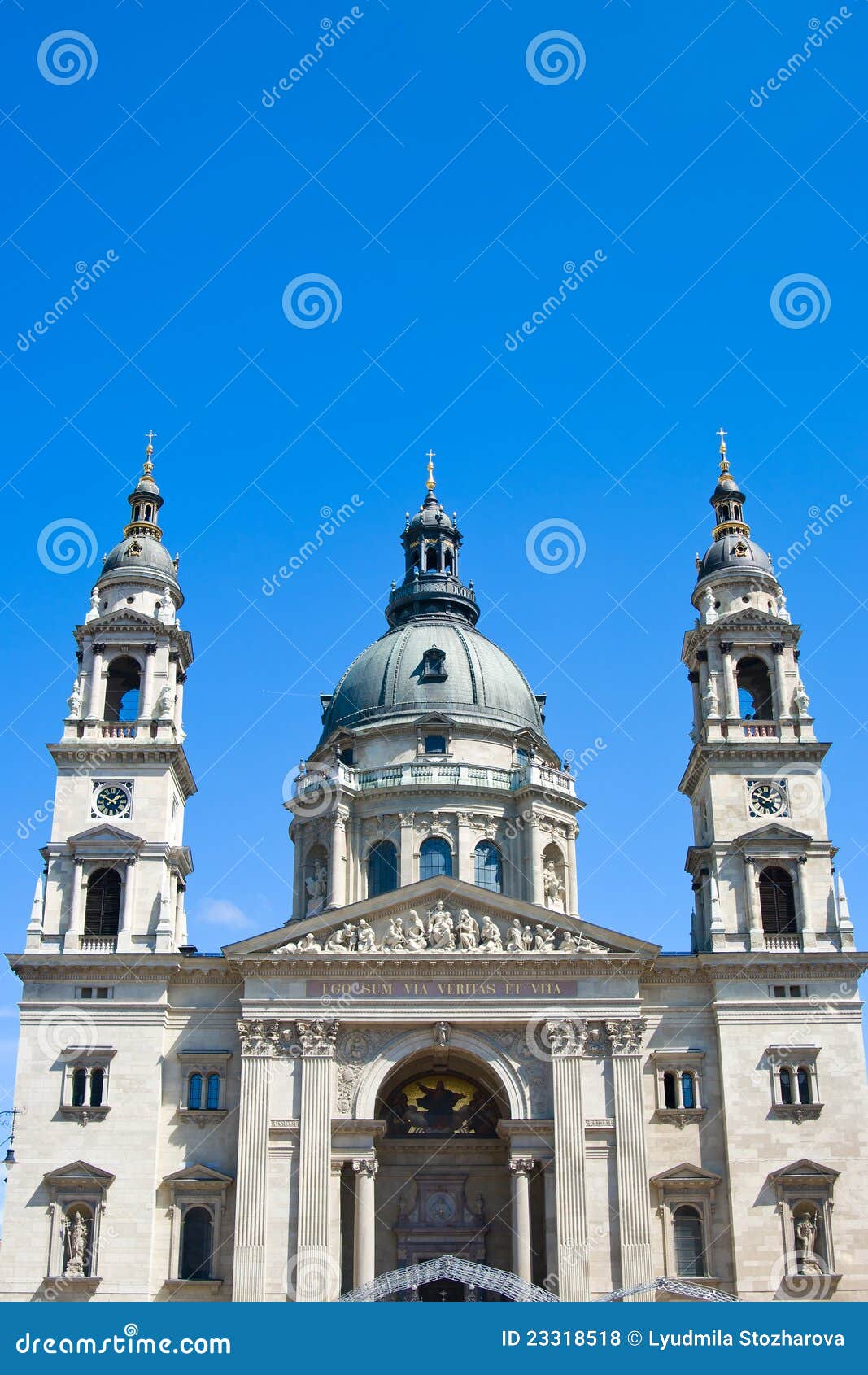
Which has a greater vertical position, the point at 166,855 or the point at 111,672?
the point at 111,672

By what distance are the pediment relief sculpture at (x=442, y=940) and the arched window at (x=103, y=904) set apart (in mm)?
6307

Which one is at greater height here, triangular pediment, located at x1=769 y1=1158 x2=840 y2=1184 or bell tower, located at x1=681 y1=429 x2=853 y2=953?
bell tower, located at x1=681 y1=429 x2=853 y2=953

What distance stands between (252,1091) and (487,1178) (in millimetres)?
9616

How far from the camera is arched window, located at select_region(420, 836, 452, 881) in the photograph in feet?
196

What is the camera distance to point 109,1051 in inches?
1967

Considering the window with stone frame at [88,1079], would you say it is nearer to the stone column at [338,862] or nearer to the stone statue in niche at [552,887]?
the stone column at [338,862]

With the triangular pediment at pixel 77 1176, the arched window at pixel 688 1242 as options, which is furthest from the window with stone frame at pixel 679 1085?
the triangular pediment at pixel 77 1176

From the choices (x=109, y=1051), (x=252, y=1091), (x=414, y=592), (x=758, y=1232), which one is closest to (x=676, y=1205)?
(x=758, y=1232)

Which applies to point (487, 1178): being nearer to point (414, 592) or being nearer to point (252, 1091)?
point (252, 1091)

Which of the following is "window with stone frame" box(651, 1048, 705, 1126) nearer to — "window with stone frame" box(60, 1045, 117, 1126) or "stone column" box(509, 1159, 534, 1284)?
"stone column" box(509, 1159, 534, 1284)

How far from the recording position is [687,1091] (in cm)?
5062

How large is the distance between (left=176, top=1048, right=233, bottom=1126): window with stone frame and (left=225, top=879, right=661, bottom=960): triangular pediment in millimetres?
3420

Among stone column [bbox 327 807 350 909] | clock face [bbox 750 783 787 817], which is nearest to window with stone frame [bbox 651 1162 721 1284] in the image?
clock face [bbox 750 783 787 817]

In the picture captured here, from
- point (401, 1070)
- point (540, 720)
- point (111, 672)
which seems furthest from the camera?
point (540, 720)
